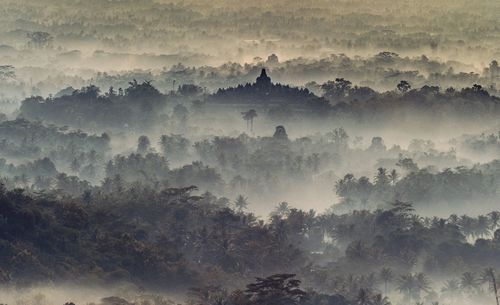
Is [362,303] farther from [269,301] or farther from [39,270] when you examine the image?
[39,270]

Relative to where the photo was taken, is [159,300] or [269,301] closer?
[269,301]

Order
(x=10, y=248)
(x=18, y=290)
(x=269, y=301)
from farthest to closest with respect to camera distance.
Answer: (x=10, y=248) < (x=18, y=290) < (x=269, y=301)

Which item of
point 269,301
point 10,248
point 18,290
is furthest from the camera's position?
point 10,248

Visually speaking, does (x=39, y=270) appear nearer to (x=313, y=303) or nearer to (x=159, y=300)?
(x=159, y=300)

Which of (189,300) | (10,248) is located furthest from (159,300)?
(10,248)

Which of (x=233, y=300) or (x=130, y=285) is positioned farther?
(x=130, y=285)

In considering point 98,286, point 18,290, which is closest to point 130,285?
point 98,286

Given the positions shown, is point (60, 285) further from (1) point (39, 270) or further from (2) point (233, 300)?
(2) point (233, 300)
